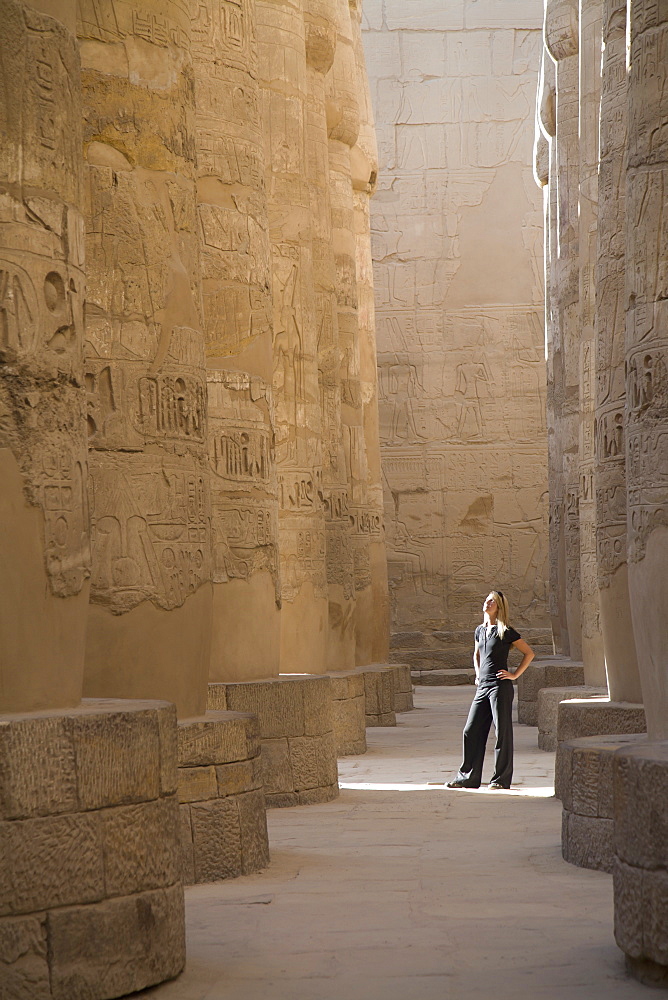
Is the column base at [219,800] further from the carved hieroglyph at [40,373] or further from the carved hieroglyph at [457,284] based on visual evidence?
the carved hieroglyph at [457,284]

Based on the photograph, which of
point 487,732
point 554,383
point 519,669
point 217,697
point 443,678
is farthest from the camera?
point 443,678

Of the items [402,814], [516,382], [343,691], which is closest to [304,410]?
[343,691]

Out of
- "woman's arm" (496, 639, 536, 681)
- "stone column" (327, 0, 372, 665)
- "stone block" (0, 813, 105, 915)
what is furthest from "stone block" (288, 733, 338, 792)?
"stone column" (327, 0, 372, 665)

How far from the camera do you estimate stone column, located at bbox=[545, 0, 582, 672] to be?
13875 millimetres

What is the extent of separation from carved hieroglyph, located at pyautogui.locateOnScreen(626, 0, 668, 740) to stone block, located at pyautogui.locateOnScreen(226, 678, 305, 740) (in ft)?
10.8

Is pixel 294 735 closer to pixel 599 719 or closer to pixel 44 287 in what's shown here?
pixel 599 719

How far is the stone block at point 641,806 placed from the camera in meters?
4.20

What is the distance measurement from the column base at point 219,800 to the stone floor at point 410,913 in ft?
0.46

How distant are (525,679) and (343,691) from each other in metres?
2.76

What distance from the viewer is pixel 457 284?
23.7m

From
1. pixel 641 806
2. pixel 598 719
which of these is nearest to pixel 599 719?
pixel 598 719

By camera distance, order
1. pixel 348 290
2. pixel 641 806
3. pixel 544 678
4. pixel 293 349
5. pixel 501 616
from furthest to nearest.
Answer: pixel 348 290 → pixel 544 678 → pixel 293 349 → pixel 501 616 → pixel 641 806

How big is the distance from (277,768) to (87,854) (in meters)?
4.78

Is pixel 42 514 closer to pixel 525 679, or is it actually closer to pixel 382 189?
pixel 525 679
